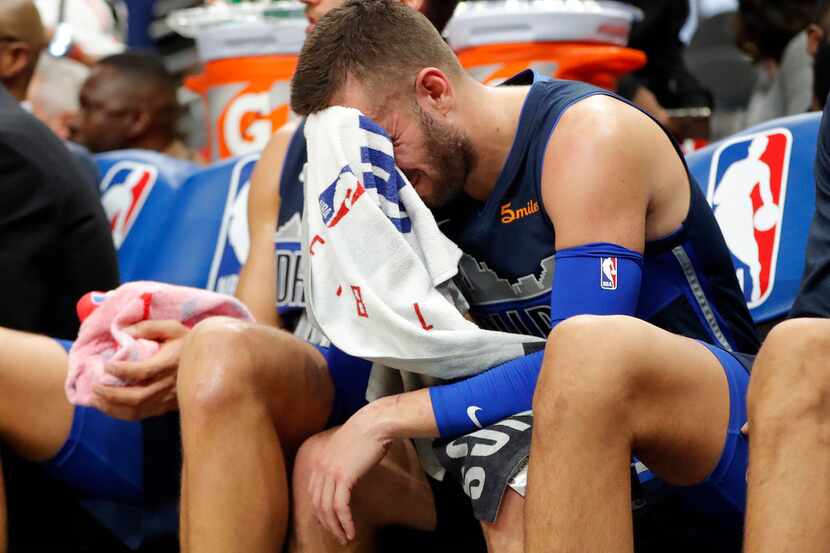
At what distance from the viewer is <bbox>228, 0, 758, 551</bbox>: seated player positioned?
184cm

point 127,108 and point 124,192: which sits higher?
point 124,192

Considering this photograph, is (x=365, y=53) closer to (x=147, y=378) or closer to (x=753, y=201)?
(x=147, y=378)

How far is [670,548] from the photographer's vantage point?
6.62 feet

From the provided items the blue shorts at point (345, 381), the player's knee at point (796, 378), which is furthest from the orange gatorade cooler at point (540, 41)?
the player's knee at point (796, 378)

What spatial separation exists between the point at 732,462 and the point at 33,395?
130cm

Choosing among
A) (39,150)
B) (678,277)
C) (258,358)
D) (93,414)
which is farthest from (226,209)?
(678,277)

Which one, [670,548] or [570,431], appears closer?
[570,431]

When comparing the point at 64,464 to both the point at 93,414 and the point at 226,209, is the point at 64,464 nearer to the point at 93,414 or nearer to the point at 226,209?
the point at 93,414

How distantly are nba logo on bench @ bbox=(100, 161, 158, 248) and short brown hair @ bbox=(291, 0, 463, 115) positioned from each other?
53.2 inches

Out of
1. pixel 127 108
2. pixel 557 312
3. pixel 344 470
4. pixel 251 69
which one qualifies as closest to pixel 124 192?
pixel 251 69

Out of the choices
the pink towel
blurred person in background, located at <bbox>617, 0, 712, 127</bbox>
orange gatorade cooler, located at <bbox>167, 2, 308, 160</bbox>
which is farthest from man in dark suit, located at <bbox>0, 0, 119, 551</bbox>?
blurred person in background, located at <bbox>617, 0, 712, 127</bbox>

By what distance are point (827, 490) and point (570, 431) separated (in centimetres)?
30

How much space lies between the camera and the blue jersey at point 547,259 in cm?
198

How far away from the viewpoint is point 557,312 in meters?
1.83
